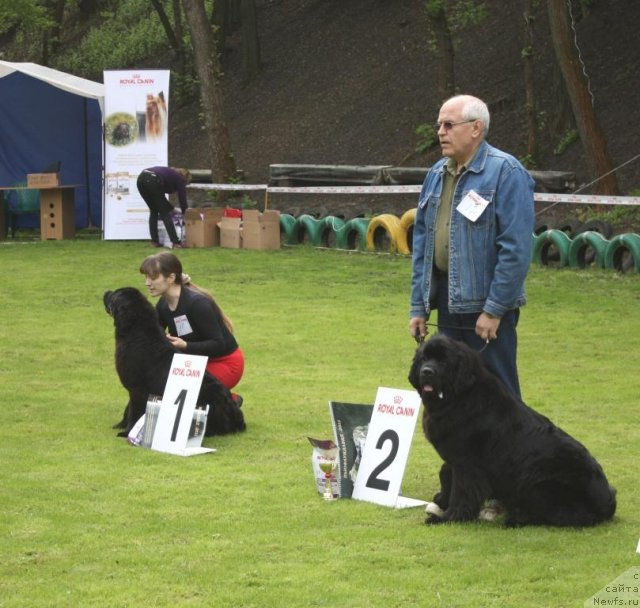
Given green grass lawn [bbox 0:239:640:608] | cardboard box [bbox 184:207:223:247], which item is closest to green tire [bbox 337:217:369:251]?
cardboard box [bbox 184:207:223:247]

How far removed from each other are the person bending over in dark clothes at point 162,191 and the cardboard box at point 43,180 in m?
2.10

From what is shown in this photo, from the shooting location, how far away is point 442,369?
17.3 feet

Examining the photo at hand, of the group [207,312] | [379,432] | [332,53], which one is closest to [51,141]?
[332,53]

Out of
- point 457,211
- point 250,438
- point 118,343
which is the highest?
point 457,211

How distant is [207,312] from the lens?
7965 millimetres

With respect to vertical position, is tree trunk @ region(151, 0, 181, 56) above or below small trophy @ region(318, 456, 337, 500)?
above

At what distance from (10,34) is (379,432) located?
50948mm

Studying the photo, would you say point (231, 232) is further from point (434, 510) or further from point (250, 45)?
point (250, 45)

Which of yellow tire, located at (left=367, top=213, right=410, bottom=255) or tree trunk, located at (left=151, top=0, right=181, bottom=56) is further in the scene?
tree trunk, located at (left=151, top=0, right=181, bottom=56)

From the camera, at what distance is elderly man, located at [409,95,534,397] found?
5.56 m

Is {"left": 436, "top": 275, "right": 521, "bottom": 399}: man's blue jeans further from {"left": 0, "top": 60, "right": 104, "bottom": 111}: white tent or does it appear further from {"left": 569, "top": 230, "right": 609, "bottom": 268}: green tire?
{"left": 0, "top": 60, "right": 104, "bottom": 111}: white tent

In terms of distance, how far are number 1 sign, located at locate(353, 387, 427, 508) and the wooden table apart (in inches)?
633

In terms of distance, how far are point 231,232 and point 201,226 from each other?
505 millimetres

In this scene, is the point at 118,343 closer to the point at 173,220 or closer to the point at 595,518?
the point at 595,518
